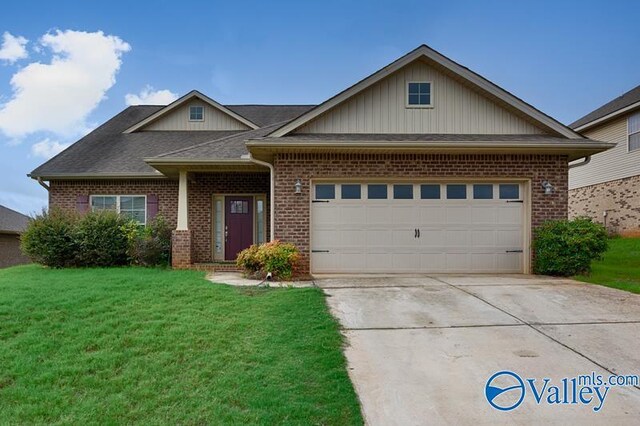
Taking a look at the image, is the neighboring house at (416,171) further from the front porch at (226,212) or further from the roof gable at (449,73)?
the front porch at (226,212)

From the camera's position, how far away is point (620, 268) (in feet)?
35.2

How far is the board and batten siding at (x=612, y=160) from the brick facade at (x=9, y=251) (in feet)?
92.7

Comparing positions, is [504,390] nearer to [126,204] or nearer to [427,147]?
[427,147]

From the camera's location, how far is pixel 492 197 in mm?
9570

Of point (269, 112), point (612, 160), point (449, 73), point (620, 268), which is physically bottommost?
point (620, 268)

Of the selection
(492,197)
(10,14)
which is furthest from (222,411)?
(10,14)

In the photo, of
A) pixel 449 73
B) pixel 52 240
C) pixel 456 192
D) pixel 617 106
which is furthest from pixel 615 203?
pixel 52 240

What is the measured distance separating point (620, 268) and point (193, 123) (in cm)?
1428

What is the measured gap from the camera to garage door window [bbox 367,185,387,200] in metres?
9.50

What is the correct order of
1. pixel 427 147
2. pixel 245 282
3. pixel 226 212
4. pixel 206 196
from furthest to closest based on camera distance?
pixel 226 212 → pixel 206 196 → pixel 427 147 → pixel 245 282

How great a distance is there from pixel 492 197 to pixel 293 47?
11565 mm

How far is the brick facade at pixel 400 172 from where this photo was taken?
9242 millimetres

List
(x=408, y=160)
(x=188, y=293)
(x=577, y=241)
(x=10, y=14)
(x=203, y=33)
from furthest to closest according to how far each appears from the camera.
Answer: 1. (x=203, y=33)
2. (x=10, y=14)
3. (x=408, y=160)
4. (x=577, y=241)
5. (x=188, y=293)

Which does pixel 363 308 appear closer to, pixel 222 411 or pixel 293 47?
pixel 222 411
